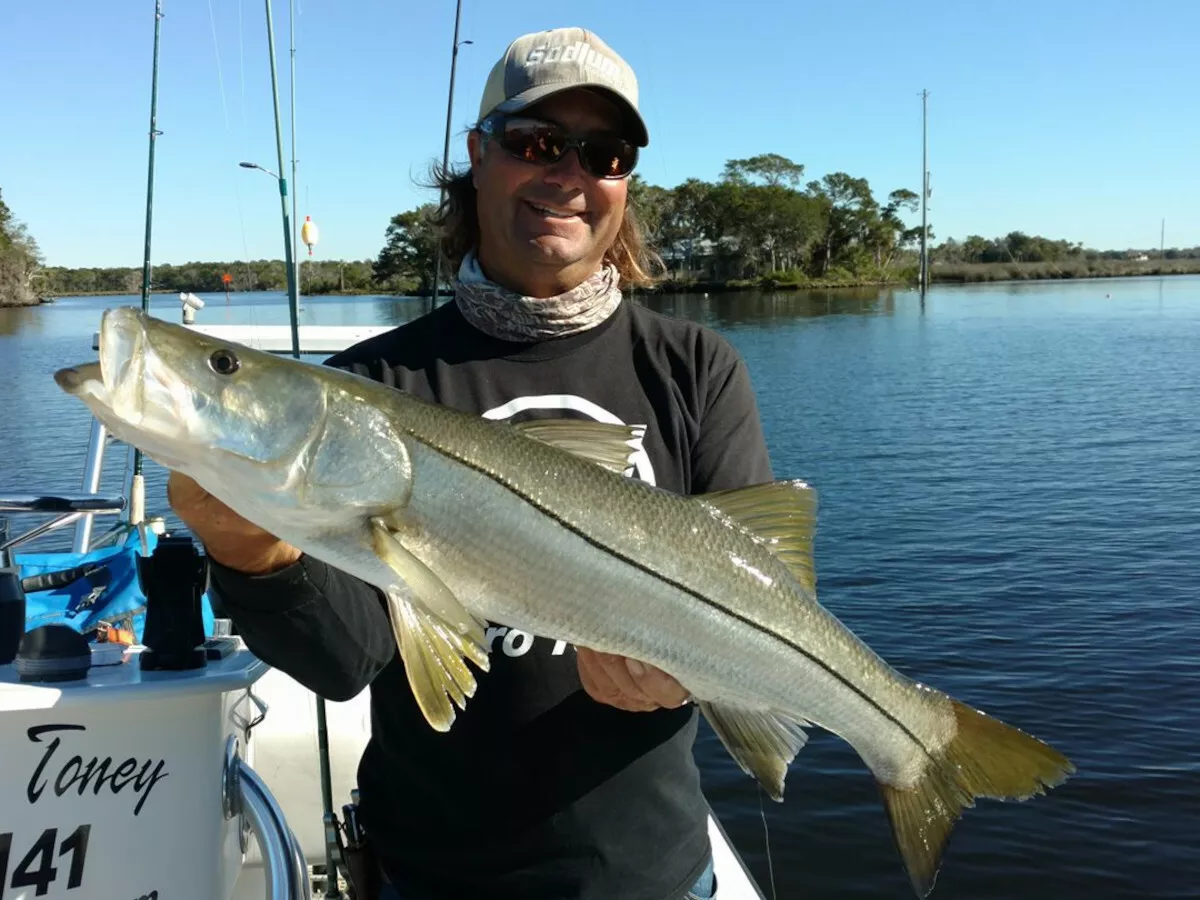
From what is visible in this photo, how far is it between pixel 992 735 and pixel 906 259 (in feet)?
428

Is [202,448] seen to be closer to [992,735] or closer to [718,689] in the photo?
[718,689]

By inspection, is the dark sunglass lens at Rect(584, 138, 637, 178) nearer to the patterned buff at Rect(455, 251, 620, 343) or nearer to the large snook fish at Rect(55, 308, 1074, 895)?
the patterned buff at Rect(455, 251, 620, 343)

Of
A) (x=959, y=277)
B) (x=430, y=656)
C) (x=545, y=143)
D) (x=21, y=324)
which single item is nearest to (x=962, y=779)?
(x=430, y=656)

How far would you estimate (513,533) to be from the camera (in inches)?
86.8

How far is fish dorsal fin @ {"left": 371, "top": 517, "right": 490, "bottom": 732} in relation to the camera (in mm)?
2115

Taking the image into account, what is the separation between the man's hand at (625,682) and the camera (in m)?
2.32

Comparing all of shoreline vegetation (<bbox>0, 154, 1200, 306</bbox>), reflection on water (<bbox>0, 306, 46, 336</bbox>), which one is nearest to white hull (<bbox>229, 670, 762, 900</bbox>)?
reflection on water (<bbox>0, 306, 46, 336</bbox>)

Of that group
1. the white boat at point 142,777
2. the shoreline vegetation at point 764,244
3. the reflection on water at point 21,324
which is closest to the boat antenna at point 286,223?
the white boat at point 142,777

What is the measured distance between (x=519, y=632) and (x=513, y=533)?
18.2 inches

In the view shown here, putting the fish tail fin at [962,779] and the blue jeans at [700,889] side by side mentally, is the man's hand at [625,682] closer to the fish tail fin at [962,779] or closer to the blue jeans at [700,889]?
the blue jeans at [700,889]

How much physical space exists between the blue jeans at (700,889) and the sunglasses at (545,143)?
197cm

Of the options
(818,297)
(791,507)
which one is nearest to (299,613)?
(791,507)

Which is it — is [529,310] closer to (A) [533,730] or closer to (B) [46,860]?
(A) [533,730]

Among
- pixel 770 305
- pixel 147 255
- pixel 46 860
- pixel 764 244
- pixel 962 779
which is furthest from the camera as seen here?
pixel 764 244
